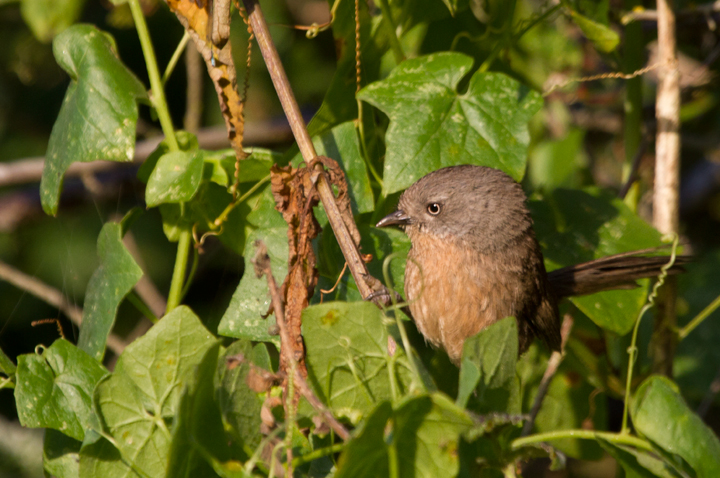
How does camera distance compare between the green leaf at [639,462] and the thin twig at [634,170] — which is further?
the thin twig at [634,170]

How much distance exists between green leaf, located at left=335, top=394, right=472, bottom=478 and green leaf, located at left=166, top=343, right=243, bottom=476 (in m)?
0.32

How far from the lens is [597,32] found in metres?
2.40

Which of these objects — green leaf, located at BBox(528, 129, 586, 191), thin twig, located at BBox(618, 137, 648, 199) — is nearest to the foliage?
thin twig, located at BBox(618, 137, 648, 199)

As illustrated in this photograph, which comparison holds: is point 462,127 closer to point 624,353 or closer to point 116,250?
point 116,250

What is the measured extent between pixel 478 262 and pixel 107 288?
150 centimetres

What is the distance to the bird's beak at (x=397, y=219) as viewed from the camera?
8.86 ft

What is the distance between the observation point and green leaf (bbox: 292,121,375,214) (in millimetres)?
2205

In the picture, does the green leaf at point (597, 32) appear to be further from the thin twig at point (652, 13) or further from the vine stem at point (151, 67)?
the vine stem at point (151, 67)

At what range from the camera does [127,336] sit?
4648 millimetres

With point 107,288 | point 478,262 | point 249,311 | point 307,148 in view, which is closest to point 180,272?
point 107,288

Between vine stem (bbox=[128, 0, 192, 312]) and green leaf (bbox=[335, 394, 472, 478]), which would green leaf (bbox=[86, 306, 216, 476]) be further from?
green leaf (bbox=[335, 394, 472, 478])

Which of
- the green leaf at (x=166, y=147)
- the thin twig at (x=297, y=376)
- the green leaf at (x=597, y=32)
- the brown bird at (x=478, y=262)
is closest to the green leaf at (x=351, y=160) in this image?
the green leaf at (x=166, y=147)

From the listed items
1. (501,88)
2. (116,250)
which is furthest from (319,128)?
(116,250)

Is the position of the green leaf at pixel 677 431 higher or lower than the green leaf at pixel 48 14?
lower
